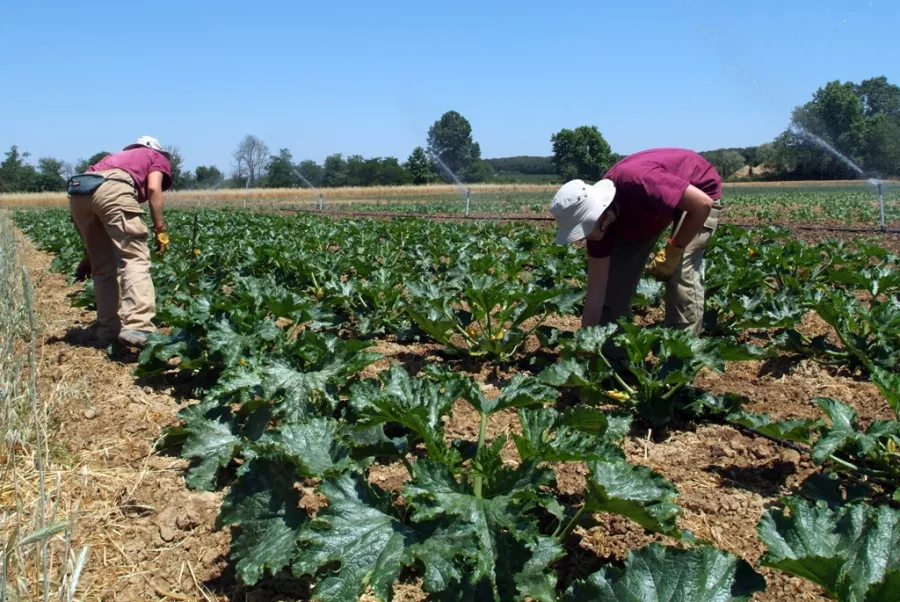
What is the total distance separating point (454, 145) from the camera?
218ft

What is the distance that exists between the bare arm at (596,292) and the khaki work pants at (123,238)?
318 centimetres

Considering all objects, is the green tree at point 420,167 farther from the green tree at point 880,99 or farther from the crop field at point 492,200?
the green tree at point 880,99

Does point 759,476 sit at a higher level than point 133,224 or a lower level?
lower

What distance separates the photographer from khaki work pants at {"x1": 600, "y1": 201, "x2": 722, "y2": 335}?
4.72 metres

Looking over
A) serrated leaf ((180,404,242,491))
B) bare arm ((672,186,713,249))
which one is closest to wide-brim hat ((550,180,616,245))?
bare arm ((672,186,713,249))

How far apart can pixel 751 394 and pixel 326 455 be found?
286 centimetres

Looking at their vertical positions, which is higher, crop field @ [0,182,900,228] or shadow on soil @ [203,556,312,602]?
crop field @ [0,182,900,228]

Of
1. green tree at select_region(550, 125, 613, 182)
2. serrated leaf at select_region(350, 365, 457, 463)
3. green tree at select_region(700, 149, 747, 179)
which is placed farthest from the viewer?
green tree at select_region(700, 149, 747, 179)

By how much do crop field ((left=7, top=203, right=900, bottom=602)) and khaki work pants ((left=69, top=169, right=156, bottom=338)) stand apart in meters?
0.35

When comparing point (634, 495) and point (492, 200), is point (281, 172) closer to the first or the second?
point (492, 200)

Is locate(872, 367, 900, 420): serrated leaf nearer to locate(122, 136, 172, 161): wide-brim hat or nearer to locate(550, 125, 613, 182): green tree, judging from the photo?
locate(122, 136, 172, 161): wide-brim hat

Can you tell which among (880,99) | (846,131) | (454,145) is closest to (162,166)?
(846,131)

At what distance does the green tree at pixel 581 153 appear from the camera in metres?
54.2

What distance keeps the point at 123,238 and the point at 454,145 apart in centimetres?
6285
